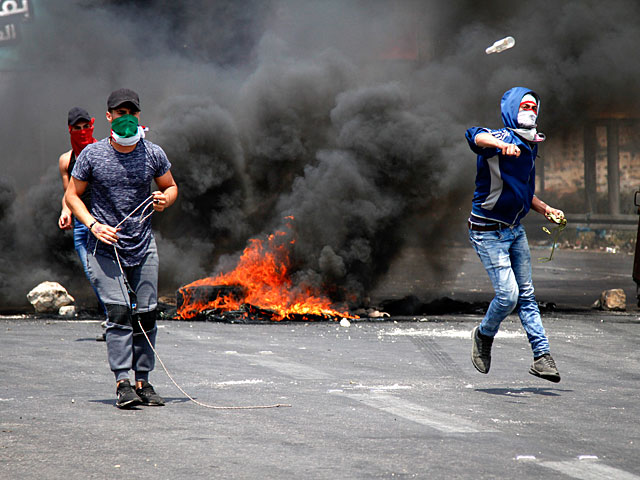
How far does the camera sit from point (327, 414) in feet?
14.3

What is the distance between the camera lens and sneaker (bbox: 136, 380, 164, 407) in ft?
15.1

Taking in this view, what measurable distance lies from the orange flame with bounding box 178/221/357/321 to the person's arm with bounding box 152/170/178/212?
6.53m

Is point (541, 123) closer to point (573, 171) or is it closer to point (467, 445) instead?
point (573, 171)

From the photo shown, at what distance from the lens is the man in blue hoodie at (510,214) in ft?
17.1

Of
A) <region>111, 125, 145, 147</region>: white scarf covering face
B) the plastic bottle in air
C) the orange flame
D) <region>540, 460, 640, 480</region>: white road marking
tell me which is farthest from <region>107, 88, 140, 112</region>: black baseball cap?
the plastic bottle in air

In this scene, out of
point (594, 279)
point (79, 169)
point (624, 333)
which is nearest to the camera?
point (79, 169)

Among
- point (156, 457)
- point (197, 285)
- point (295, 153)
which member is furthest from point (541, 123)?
point (156, 457)

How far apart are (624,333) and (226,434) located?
6.20 m

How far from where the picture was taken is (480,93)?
55.5 feet

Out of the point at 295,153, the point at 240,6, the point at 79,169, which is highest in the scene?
the point at 240,6

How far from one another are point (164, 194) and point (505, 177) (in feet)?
6.77

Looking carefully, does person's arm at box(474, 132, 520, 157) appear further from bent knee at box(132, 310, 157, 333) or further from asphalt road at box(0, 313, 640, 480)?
bent knee at box(132, 310, 157, 333)

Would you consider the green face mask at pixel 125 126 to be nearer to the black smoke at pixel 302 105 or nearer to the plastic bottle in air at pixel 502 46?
the black smoke at pixel 302 105

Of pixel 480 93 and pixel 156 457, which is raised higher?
pixel 480 93
